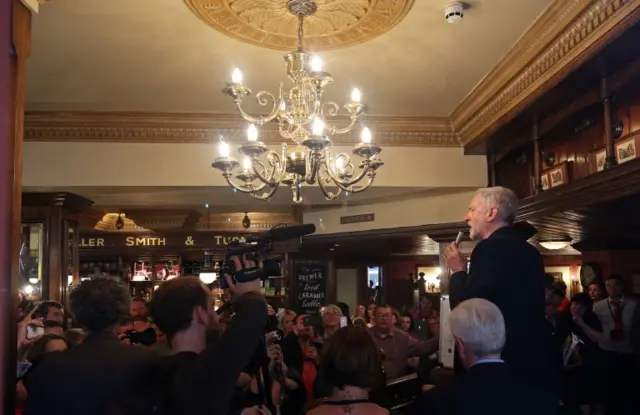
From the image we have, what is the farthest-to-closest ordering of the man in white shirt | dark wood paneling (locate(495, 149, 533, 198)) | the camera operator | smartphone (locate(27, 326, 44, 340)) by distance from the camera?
the man in white shirt → dark wood paneling (locate(495, 149, 533, 198)) → smartphone (locate(27, 326, 44, 340)) → the camera operator

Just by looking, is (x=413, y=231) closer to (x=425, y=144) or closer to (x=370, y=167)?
(x=425, y=144)

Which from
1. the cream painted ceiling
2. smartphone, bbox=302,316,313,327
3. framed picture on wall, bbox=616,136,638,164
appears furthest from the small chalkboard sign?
framed picture on wall, bbox=616,136,638,164

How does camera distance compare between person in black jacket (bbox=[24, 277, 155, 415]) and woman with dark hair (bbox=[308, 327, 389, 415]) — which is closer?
person in black jacket (bbox=[24, 277, 155, 415])

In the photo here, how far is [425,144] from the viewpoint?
5.09m

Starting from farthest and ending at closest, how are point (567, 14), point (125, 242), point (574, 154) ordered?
point (125, 242) < point (574, 154) < point (567, 14)

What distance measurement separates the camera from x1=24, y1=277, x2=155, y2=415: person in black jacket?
155 centimetres

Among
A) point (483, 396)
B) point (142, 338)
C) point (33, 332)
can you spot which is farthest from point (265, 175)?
point (483, 396)

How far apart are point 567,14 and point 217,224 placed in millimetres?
7155

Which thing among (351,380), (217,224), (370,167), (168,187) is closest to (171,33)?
(370,167)

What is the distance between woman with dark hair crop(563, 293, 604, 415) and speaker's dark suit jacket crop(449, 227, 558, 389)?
3.36 metres

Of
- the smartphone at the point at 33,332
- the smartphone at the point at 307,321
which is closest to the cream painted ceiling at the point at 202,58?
the smartphone at the point at 33,332

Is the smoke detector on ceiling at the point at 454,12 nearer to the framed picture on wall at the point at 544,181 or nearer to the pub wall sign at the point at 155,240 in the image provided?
the framed picture on wall at the point at 544,181

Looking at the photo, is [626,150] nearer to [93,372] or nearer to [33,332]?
[93,372]

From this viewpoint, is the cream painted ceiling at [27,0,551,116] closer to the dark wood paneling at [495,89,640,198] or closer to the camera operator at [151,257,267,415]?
the dark wood paneling at [495,89,640,198]
